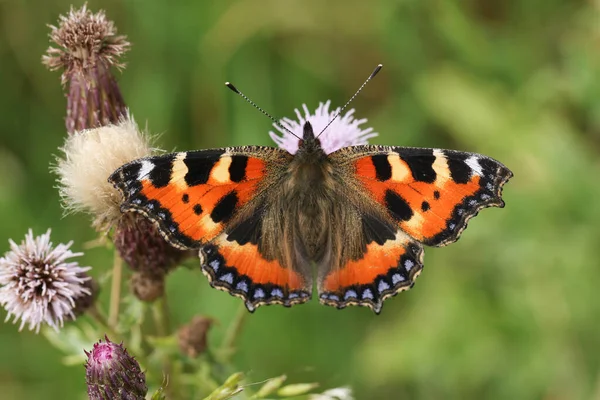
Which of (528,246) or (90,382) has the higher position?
(528,246)

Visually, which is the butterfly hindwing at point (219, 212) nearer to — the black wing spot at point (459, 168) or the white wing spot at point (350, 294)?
the white wing spot at point (350, 294)

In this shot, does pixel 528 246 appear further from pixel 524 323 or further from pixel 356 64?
pixel 356 64

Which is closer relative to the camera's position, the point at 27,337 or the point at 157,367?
the point at 157,367

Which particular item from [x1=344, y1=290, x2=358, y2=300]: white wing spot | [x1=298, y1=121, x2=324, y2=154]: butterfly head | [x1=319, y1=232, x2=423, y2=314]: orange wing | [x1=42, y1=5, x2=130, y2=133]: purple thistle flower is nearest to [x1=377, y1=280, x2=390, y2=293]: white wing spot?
[x1=319, y1=232, x2=423, y2=314]: orange wing

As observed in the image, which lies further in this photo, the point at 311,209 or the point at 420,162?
the point at 311,209

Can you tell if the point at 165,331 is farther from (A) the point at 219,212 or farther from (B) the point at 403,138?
(B) the point at 403,138

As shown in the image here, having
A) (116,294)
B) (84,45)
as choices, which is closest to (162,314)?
(116,294)

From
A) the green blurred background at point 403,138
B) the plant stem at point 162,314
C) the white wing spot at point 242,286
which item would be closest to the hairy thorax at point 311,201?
the white wing spot at point 242,286

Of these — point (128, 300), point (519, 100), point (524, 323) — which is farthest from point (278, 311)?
point (519, 100)
